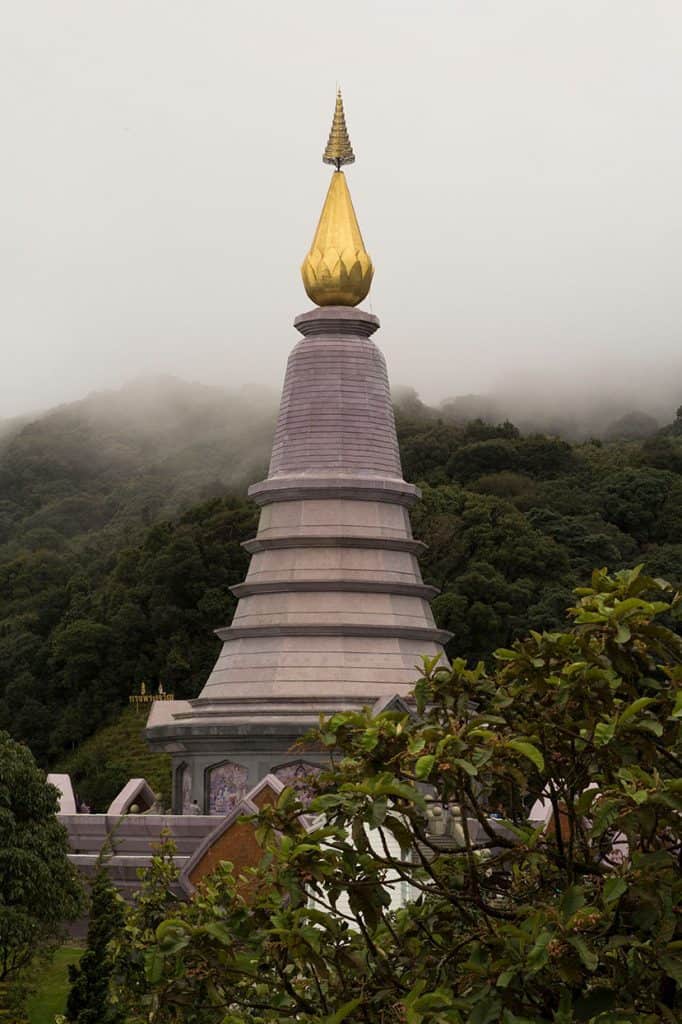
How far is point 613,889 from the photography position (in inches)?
368

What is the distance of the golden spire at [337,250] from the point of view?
39.9 metres

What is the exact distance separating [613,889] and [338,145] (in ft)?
108

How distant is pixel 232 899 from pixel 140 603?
5675cm

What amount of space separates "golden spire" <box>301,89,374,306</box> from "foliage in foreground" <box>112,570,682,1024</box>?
95.6 feet

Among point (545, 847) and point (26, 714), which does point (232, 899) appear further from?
point (26, 714)

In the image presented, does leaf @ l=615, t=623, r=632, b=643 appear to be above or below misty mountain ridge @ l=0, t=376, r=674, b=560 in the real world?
below

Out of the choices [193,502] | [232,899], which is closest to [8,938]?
[232,899]

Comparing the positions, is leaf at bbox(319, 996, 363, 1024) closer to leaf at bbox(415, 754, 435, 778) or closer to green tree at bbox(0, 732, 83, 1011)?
leaf at bbox(415, 754, 435, 778)

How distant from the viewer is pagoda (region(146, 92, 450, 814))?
35406mm

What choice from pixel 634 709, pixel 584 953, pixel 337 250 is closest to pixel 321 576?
pixel 337 250

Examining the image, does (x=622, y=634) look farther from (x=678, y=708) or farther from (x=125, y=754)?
(x=125, y=754)

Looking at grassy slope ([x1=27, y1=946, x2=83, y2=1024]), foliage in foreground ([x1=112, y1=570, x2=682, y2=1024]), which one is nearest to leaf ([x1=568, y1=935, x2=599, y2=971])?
foliage in foreground ([x1=112, y1=570, x2=682, y2=1024])

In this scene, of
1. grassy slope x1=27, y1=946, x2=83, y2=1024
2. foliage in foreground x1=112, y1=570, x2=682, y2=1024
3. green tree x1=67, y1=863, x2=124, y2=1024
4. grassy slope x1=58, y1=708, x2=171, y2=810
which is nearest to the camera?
foliage in foreground x1=112, y1=570, x2=682, y2=1024

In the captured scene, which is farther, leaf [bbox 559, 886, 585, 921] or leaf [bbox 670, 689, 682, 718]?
leaf [bbox 670, 689, 682, 718]
